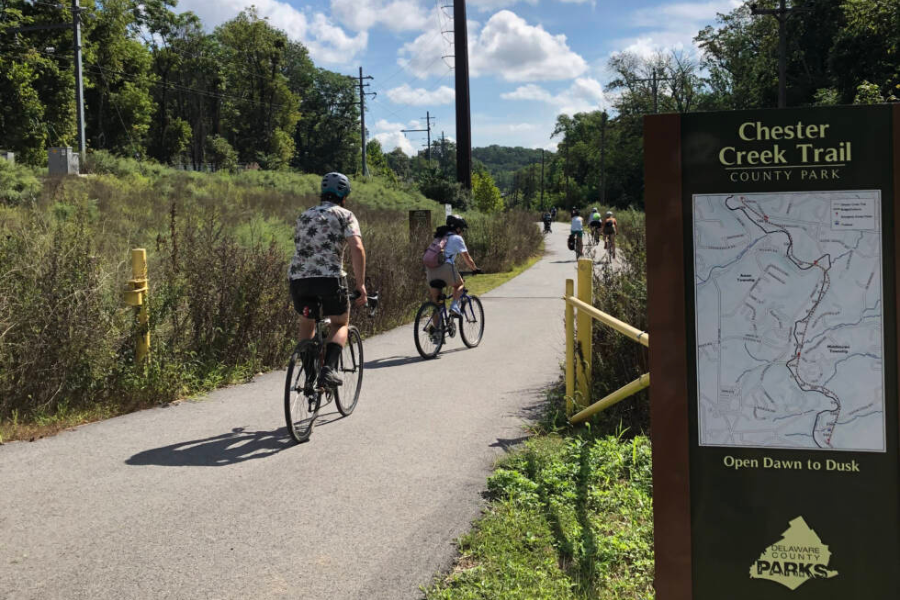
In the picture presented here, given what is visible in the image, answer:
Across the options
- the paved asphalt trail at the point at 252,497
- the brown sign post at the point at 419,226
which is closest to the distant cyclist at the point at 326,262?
the paved asphalt trail at the point at 252,497

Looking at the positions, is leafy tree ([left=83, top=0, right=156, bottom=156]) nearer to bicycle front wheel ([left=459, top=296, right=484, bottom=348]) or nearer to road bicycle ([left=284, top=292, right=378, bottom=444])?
bicycle front wheel ([left=459, top=296, right=484, bottom=348])

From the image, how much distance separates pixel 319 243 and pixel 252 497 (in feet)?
7.10

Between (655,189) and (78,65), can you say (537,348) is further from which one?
(78,65)

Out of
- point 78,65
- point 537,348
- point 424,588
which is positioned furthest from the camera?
point 78,65

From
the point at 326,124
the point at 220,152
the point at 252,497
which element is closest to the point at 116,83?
the point at 220,152

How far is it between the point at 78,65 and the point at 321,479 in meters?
31.1

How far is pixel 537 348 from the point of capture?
11.2 m

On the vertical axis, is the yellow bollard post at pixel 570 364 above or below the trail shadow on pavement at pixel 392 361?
above

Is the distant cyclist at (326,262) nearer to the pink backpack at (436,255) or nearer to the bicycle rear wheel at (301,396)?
the bicycle rear wheel at (301,396)

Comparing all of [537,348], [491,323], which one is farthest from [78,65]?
[537,348]

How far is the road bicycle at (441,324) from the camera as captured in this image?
34.6ft

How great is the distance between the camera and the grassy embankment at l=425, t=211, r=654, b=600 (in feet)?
12.3

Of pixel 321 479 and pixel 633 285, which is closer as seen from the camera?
pixel 321 479

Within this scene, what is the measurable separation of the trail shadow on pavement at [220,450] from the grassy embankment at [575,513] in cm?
181
